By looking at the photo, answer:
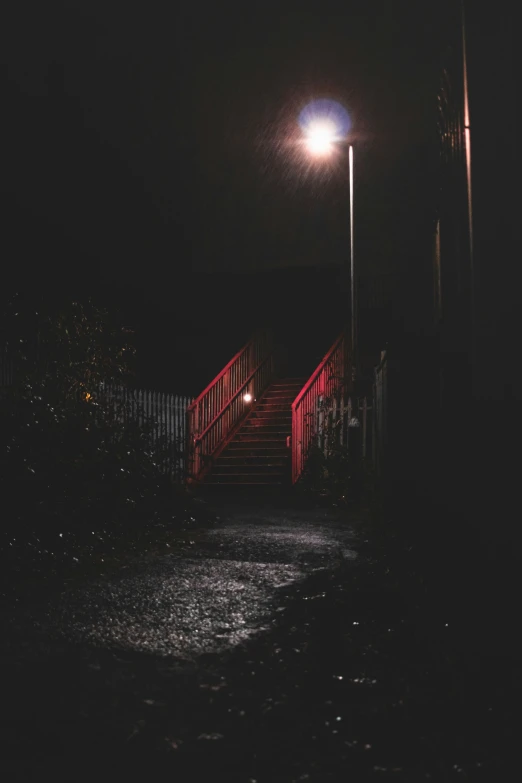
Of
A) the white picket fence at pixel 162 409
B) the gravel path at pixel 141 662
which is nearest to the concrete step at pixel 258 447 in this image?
the white picket fence at pixel 162 409

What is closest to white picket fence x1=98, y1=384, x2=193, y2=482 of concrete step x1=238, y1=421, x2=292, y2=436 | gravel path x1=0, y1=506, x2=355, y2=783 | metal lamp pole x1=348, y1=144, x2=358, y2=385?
concrete step x1=238, y1=421, x2=292, y2=436

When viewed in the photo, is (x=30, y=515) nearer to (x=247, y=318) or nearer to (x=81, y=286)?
(x=81, y=286)

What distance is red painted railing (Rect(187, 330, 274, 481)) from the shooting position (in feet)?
45.4

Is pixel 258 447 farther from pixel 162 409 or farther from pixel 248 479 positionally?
pixel 162 409

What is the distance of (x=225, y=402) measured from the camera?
15.5 meters

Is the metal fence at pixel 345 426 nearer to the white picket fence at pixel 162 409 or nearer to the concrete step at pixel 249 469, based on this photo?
the concrete step at pixel 249 469

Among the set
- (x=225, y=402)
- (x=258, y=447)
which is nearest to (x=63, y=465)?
(x=258, y=447)

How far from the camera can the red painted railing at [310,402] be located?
13297mm

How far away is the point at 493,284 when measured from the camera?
143 inches

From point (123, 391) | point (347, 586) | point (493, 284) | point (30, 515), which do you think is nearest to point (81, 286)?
point (123, 391)

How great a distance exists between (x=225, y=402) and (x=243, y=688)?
41.5 feet

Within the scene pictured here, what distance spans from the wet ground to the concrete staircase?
8.54 meters

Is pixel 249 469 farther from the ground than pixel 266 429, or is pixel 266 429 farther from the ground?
pixel 266 429

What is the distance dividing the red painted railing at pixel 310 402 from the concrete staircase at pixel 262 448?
1.44ft
